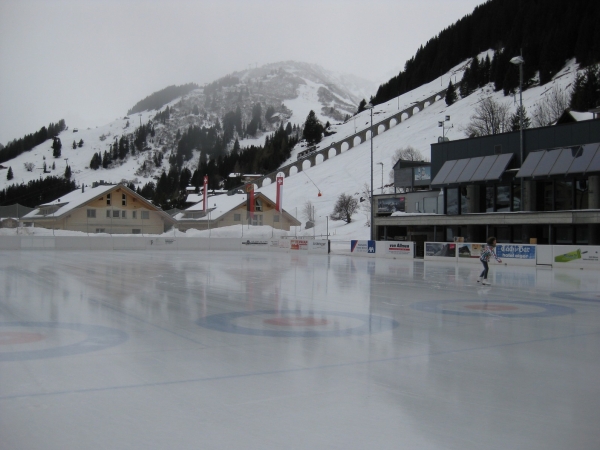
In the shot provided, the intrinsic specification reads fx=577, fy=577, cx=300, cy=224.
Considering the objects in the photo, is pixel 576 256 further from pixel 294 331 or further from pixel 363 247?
pixel 294 331

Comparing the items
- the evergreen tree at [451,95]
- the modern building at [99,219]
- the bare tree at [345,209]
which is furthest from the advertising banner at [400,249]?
the evergreen tree at [451,95]

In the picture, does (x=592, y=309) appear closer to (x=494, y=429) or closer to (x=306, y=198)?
(x=494, y=429)

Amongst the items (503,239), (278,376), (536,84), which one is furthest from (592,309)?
(536,84)

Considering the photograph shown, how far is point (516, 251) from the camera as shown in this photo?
2998cm

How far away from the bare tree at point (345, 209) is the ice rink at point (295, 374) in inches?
2504

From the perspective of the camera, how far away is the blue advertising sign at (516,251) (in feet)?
96.1

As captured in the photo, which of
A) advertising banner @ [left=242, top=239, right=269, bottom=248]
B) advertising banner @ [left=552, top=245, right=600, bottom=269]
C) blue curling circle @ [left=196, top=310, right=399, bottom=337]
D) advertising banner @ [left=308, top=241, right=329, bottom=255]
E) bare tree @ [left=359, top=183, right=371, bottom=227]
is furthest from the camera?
bare tree @ [left=359, top=183, right=371, bottom=227]

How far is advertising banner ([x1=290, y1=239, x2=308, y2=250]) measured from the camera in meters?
45.7

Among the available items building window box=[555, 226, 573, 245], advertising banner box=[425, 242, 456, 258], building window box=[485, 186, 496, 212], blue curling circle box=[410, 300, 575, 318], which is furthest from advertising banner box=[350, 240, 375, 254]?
blue curling circle box=[410, 300, 575, 318]

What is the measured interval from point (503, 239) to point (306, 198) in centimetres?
5769

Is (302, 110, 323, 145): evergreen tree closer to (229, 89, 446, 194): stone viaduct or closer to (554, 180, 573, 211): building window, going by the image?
(229, 89, 446, 194): stone viaduct

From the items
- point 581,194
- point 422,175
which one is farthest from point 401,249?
point 422,175

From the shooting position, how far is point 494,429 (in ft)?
15.7

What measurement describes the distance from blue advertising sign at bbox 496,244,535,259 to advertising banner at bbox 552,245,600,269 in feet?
3.89
